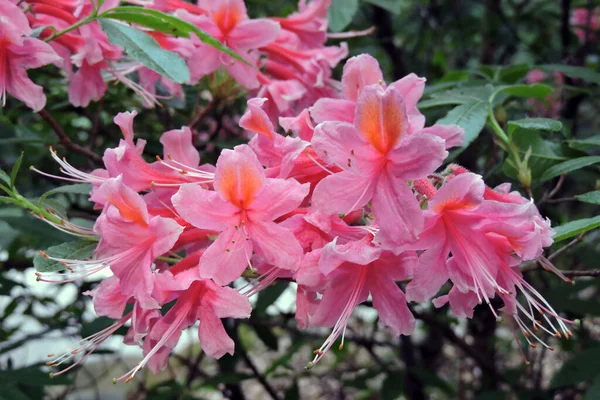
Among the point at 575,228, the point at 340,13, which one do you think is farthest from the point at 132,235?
the point at 340,13

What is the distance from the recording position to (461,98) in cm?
129

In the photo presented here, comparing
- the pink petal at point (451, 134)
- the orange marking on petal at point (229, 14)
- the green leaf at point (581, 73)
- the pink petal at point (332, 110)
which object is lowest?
the green leaf at point (581, 73)

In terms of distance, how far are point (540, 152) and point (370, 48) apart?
1.28 meters

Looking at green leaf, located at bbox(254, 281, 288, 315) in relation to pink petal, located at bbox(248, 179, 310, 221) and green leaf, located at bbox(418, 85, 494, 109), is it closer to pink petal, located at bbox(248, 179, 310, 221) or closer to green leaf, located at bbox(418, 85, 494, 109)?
green leaf, located at bbox(418, 85, 494, 109)

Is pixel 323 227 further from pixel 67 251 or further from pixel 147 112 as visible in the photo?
pixel 147 112

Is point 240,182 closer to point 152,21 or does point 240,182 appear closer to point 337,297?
point 337,297

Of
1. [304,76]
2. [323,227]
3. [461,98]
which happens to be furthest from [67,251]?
[461,98]

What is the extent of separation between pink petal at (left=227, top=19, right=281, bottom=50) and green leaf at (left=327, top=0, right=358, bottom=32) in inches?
11.8

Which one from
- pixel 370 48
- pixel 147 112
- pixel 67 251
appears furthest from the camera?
pixel 370 48

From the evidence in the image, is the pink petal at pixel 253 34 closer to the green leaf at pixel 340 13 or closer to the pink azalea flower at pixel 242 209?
the green leaf at pixel 340 13

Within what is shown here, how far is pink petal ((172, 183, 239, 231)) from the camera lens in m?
0.91

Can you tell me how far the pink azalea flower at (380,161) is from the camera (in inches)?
32.6

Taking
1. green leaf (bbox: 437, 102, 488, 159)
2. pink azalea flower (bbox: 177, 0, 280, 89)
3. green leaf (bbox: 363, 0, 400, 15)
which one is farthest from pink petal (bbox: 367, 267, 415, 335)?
green leaf (bbox: 363, 0, 400, 15)

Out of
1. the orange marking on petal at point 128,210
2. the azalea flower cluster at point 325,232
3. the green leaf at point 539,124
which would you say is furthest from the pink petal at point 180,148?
the green leaf at point 539,124
